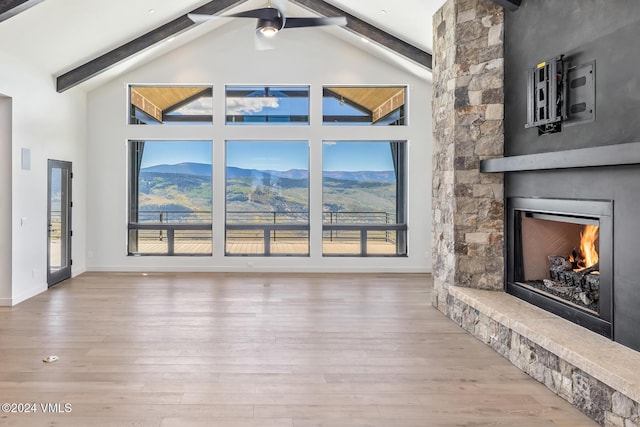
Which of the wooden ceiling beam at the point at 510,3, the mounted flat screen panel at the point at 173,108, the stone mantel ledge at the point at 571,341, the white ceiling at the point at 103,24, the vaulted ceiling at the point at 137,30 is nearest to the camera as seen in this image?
the stone mantel ledge at the point at 571,341

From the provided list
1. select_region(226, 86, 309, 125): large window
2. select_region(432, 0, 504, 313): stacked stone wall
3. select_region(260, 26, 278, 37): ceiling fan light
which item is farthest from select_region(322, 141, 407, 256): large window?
select_region(260, 26, 278, 37): ceiling fan light

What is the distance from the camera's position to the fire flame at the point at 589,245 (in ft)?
13.4

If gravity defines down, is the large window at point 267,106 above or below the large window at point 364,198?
above

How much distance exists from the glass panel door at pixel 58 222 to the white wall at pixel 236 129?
746mm

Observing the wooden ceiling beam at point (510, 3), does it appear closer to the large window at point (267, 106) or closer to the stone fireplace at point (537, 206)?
the stone fireplace at point (537, 206)

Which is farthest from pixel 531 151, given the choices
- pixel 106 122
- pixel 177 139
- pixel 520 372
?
pixel 106 122

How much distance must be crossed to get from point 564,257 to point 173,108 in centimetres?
699

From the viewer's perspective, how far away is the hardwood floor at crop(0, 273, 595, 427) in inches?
118

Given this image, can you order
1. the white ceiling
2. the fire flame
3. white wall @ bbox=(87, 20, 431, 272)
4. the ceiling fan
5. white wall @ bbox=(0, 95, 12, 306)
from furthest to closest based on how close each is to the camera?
white wall @ bbox=(87, 20, 431, 272)
white wall @ bbox=(0, 95, 12, 306)
the white ceiling
the ceiling fan
the fire flame

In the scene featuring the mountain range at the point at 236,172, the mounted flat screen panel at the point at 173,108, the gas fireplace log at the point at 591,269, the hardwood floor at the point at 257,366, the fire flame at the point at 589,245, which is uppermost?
the mounted flat screen panel at the point at 173,108

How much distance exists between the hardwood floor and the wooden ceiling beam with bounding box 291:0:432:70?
3.90 meters

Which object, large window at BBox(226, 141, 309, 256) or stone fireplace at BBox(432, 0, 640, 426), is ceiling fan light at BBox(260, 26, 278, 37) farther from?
large window at BBox(226, 141, 309, 256)

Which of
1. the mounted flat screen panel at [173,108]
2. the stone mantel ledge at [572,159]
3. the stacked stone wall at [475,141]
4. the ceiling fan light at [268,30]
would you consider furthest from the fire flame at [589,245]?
the mounted flat screen panel at [173,108]

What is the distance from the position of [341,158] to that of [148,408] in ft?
20.3
